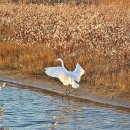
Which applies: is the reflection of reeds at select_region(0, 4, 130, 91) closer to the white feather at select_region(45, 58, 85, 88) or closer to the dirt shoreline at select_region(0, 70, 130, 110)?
the dirt shoreline at select_region(0, 70, 130, 110)

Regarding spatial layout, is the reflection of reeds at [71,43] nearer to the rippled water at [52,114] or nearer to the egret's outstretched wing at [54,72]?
the rippled water at [52,114]

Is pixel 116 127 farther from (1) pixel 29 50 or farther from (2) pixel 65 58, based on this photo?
(1) pixel 29 50

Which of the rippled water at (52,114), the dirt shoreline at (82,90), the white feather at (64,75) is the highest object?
the white feather at (64,75)

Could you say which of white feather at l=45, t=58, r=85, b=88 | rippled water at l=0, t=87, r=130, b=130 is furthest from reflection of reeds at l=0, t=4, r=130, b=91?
white feather at l=45, t=58, r=85, b=88

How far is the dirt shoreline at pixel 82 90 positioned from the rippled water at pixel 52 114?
558 mm

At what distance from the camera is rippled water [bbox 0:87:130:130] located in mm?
8008

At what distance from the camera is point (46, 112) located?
9062 millimetres

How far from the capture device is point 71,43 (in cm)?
1460

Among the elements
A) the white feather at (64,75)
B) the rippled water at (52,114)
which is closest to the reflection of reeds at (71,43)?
the rippled water at (52,114)

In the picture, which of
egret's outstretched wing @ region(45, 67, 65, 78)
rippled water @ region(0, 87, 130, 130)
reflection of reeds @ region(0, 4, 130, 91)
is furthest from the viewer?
reflection of reeds @ region(0, 4, 130, 91)

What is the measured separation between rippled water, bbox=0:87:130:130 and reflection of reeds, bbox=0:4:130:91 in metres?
1.53

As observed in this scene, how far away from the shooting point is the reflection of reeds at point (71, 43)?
12.5 metres

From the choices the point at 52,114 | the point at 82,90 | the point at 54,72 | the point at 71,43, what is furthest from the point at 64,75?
the point at 71,43

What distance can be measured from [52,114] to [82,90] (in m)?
2.54
